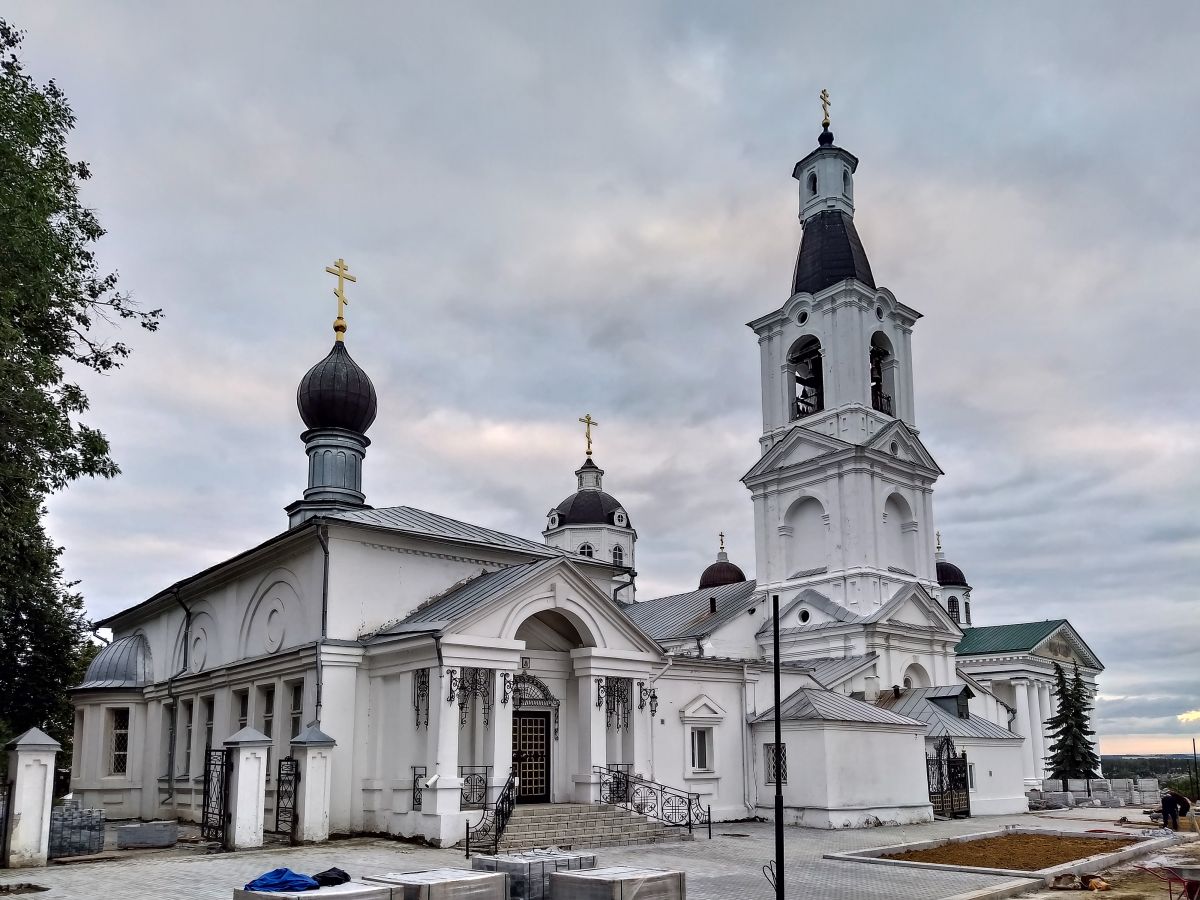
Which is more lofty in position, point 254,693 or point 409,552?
point 409,552

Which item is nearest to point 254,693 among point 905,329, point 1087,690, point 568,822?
point 568,822

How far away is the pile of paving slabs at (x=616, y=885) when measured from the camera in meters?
10.8

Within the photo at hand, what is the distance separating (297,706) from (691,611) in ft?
65.0

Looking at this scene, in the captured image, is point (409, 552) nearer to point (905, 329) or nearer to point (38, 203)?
point (38, 203)

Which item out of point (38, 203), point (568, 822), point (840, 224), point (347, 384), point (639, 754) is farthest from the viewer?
point (840, 224)

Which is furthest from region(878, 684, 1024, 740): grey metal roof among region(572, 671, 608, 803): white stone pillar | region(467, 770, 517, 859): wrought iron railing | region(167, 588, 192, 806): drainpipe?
region(167, 588, 192, 806): drainpipe

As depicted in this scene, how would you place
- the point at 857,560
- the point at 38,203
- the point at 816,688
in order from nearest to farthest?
the point at 38,203 → the point at 816,688 → the point at 857,560

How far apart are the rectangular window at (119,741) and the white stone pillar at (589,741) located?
14208mm

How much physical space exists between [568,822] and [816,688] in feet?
32.8

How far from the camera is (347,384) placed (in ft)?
96.9

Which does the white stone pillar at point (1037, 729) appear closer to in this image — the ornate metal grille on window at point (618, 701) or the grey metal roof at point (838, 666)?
the grey metal roof at point (838, 666)

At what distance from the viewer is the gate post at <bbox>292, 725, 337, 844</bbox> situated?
18438 mm

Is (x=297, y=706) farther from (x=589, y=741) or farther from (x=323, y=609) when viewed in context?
(x=589, y=741)

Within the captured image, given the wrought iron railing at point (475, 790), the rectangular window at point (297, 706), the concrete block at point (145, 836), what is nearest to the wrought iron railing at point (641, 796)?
the wrought iron railing at point (475, 790)
